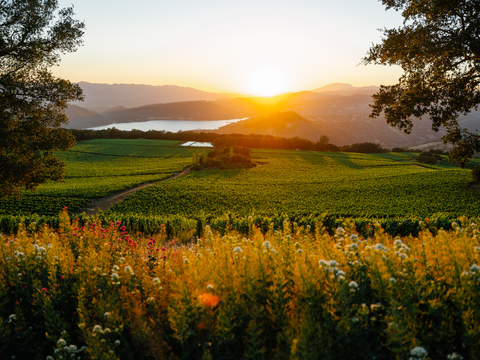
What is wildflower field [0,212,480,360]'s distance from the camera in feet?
14.9

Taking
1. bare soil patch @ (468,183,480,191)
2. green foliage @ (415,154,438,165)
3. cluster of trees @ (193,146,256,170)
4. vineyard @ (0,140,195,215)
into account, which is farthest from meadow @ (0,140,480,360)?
green foliage @ (415,154,438,165)

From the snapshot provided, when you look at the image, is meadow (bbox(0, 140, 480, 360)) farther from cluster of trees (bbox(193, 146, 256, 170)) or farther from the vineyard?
cluster of trees (bbox(193, 146, 256, 170))

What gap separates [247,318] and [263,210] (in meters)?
20.6

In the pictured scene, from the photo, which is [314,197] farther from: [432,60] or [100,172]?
[100,172]

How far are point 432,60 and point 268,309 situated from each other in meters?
20.1

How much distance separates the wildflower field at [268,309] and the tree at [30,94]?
48.4 ft

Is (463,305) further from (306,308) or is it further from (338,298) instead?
(306,308)

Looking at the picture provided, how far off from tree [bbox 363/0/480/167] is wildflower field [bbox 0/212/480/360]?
1493 cm

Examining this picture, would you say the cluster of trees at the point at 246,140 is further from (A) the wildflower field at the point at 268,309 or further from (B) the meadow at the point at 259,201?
(A) the wildflower field at the point at 268,309

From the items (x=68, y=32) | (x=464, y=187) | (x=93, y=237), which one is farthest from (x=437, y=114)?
(x=68, y=32)

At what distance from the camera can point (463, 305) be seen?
4613 millimetres

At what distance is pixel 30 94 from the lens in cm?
1739

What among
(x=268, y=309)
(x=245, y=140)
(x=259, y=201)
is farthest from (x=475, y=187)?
(x=245, y=140)

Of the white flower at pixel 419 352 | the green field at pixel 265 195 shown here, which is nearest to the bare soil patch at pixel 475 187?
the green field at pixel 265 195
